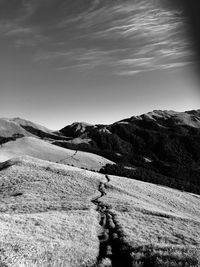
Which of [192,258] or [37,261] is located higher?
[192,258]

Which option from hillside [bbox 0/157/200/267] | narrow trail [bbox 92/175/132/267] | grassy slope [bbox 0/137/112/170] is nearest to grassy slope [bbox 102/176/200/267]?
hillside [bbox 0/157/200/267]

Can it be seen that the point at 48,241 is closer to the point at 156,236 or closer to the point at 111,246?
the point at 111,246

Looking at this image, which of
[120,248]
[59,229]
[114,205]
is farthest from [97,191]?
[120,248]

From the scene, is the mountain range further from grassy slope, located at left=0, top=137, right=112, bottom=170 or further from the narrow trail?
grassy slope, located at left=0, top=137, right=112, bottom=170

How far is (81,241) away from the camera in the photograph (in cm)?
2259

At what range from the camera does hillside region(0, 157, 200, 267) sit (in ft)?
54.6

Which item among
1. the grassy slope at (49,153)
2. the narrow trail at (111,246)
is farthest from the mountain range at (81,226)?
the grassy slope at (49,153)

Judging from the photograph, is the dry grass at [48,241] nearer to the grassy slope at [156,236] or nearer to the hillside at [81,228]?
the hillside at [81,228]

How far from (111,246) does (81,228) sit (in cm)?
→ 557

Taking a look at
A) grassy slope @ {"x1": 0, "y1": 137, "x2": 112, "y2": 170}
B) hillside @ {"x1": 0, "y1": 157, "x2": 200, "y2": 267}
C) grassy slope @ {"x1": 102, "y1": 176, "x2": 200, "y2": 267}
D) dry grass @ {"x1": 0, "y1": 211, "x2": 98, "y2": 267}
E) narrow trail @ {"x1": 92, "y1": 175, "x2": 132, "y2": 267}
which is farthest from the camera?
grassy slope @ {"x1": 0, "y1": 137, "x2": 112, "y2": 170}

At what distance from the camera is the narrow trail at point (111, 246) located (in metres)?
17.1

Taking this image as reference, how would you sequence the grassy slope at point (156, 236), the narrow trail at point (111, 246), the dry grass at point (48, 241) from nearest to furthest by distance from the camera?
the grassy slope at point (156, 236) < the dry grass at point (48, 241) < the narrow trail at point (111, 246)

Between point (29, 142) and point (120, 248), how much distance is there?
16378 centimetres

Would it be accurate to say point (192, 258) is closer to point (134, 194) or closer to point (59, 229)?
point (59, 229)
